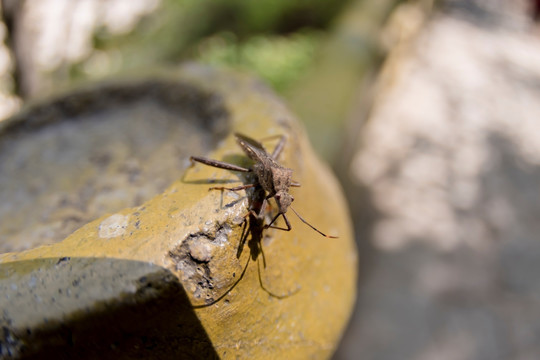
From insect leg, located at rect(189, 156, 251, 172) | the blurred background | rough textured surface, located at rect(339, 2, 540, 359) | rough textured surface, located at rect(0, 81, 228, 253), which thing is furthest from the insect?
rough textured surface, located at rect(339, 2, 540, 359)

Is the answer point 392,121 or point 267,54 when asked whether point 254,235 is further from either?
point 392,121

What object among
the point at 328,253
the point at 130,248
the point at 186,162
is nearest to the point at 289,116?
the point at 186,162

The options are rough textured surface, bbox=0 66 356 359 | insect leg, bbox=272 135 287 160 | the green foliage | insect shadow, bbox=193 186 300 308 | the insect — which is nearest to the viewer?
rough textured surface, bbox=0 66 356 359

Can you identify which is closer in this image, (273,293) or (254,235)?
(254,235)

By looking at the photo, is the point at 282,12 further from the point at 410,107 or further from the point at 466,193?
the point at 466,193

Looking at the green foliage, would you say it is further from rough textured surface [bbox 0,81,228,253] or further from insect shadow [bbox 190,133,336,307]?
insect shadow [bbox 190,133,336,307]

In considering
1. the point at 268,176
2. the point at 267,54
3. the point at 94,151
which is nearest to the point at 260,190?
the point at 268,176
